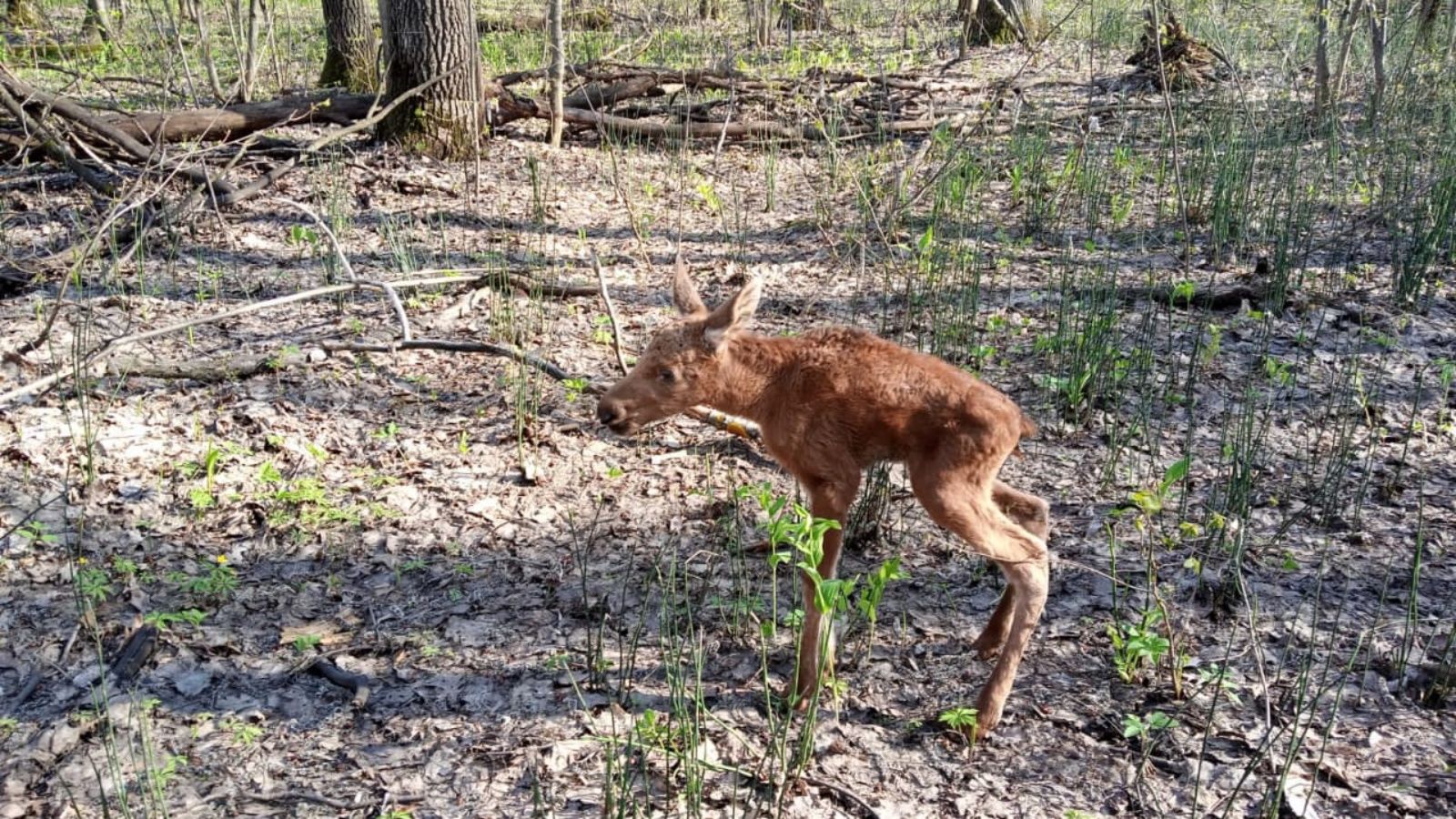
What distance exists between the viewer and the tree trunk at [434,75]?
9.12m

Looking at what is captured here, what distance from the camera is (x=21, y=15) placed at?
16.5 m

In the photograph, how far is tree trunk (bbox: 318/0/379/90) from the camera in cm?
1165

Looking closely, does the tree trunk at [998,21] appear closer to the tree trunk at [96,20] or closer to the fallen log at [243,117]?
the fallen log at [243,117]

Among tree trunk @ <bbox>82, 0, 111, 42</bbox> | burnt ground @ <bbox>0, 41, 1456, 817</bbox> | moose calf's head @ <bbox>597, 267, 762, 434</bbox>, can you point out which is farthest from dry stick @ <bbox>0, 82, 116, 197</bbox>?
moose calf's head @ <bbox>597, 267, 762, 434</bbox>

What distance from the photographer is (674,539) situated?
4.85 meters

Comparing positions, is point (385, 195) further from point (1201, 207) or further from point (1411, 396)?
point (1411, 396)

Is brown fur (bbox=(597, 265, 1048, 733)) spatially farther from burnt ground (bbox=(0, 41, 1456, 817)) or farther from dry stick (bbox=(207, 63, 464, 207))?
dry stick (bbox=(207, 63, 464, 207))

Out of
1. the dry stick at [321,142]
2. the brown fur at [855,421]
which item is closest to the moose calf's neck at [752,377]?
the brown fur at [855,421]

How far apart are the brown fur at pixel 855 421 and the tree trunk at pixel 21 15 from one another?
53.4 feet

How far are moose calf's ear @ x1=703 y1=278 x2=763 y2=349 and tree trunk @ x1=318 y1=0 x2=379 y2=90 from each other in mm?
9101

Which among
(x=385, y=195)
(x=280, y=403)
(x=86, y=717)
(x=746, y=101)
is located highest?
(x=746, y=101)

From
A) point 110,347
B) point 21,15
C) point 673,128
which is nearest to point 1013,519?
point 110,347

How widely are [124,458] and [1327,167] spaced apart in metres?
9.42

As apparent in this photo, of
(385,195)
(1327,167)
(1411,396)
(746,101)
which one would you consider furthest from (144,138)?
(1327,167)
